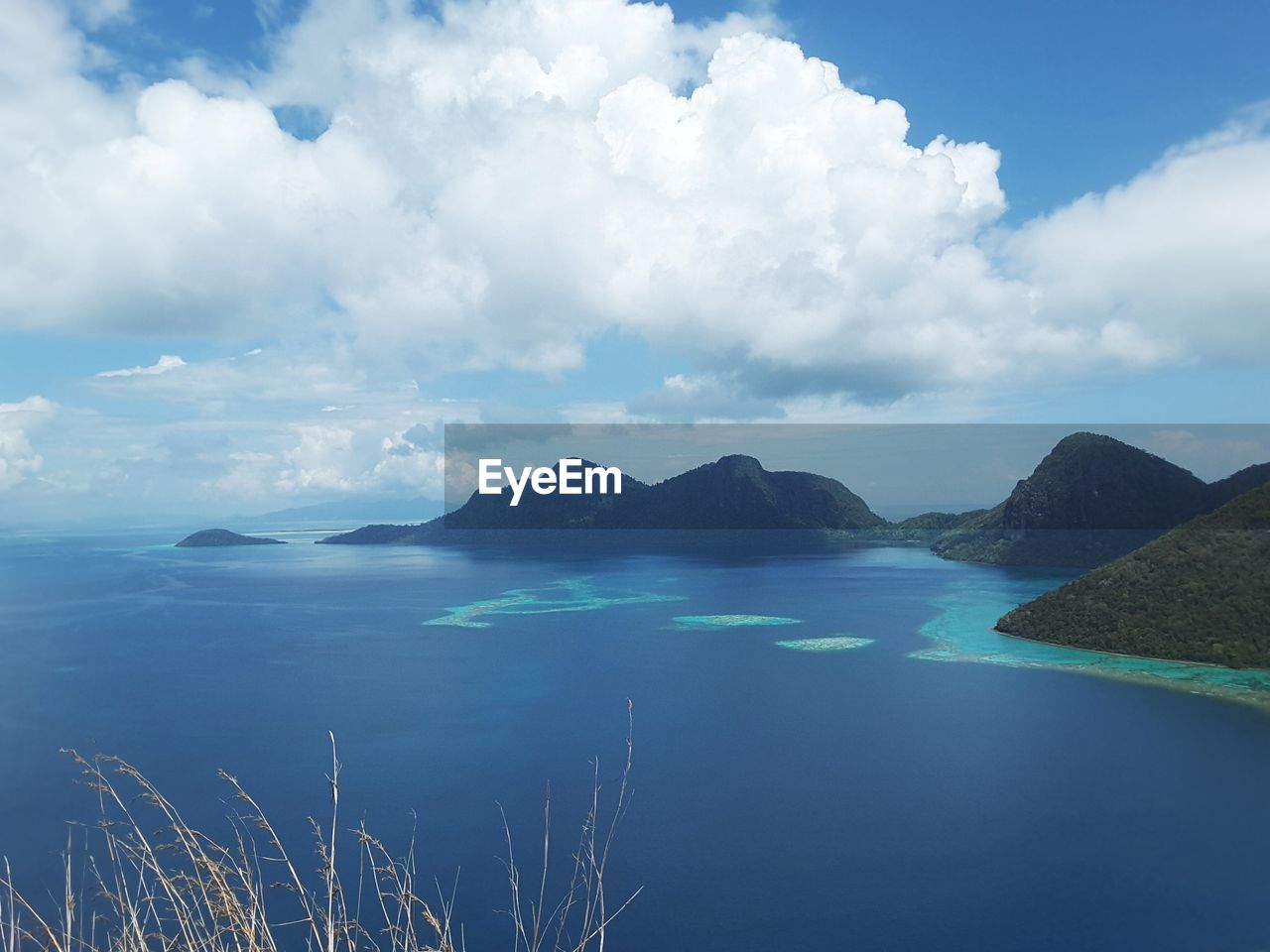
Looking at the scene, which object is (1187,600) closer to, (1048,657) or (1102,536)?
(1048,657)

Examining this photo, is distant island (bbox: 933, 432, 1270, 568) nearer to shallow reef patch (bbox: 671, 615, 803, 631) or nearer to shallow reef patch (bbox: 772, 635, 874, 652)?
shallow reef patch (bbox: 671, 615, 803, 631)

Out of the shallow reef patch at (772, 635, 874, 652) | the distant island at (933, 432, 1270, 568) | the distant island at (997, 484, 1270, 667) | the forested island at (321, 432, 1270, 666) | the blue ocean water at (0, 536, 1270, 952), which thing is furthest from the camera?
the distant island at (933, 432, 1270, 568)

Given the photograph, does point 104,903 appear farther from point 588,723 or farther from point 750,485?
point 750,485

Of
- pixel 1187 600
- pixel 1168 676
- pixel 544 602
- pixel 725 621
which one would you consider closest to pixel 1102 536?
pixel 1187 600

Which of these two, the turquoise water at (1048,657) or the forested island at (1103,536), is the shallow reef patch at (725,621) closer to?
the turquoise water at (1048,657)

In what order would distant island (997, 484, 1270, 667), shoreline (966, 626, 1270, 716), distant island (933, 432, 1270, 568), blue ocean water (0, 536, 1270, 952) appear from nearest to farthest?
blue ocean water (0, 536, 1270, 952) < shoreline (966, 626, 1270, 716) < distant island (997, 484, 1270, 667) < distant island (933, 432, 1270, 568)

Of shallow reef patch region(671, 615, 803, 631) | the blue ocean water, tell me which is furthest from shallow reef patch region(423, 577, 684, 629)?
shallow reef patch region(671, 615, 803, 631)

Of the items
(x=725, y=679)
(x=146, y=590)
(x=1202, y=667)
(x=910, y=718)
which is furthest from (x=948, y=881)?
(x=146, y=590)
